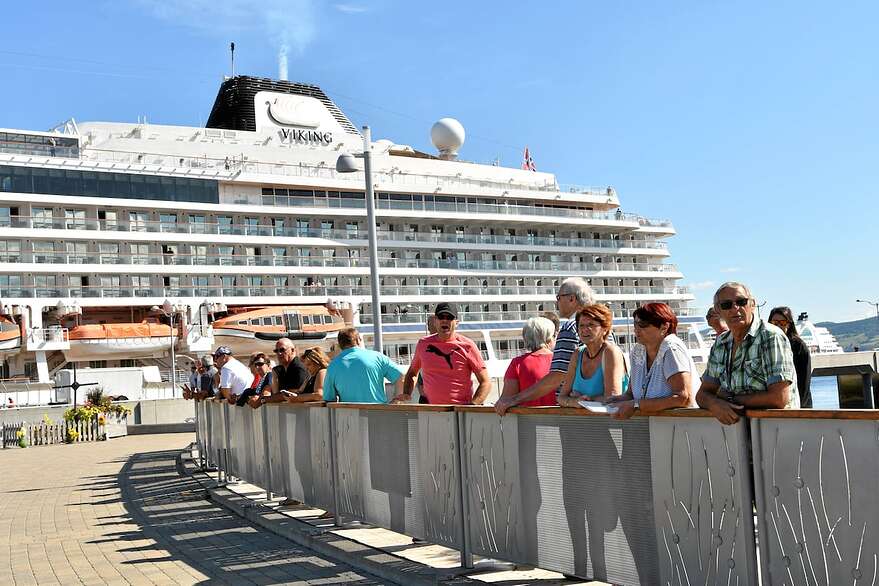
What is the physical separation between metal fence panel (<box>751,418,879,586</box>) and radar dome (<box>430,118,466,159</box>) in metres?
56.3

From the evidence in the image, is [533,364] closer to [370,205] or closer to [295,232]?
[370,205]

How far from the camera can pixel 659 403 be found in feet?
15.5

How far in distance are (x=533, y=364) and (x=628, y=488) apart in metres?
1.86

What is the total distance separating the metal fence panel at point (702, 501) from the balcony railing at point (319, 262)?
39789 mm

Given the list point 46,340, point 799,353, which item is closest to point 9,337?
point 46,340

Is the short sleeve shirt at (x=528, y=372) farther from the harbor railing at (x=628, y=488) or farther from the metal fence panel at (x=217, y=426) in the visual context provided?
the metal fence panel at (x=217, y=426)

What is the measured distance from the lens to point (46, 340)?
3941 centimetres

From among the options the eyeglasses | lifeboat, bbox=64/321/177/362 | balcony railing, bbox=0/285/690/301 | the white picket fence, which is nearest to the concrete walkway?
the eyeglasses

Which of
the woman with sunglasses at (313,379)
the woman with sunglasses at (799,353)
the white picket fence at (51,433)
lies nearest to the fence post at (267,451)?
the woman with sunglasses at (313,379)

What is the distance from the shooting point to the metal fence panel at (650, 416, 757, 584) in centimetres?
430

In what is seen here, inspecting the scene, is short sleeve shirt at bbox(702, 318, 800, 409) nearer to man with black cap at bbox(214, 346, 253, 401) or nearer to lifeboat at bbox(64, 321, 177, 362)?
man with black cap at bbox(214, 346, 253, 401)

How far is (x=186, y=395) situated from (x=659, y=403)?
542 inches

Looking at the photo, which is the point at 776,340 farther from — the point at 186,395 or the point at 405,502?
the point at 186,395

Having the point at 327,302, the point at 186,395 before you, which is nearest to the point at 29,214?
the point at 327,302
